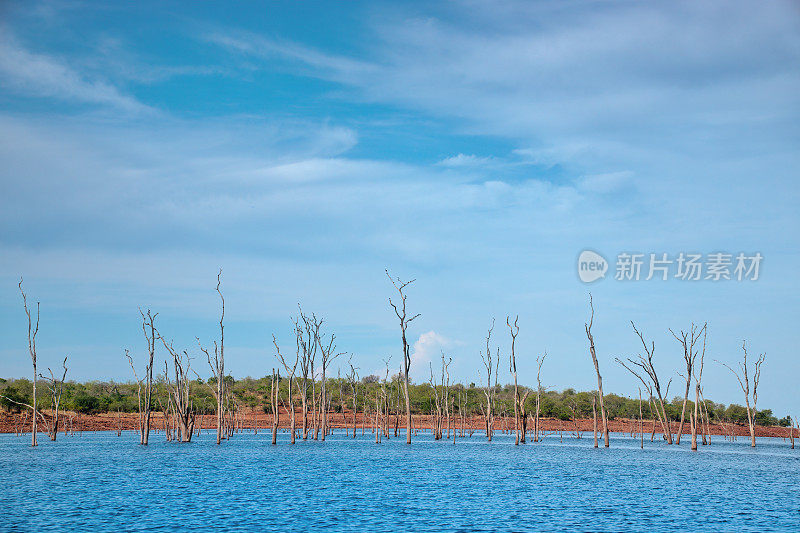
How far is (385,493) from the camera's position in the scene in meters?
25.3

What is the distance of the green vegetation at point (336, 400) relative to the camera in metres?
91.4

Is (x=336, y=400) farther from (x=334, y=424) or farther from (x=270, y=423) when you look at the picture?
(x=270, y=423)

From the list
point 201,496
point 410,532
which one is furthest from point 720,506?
point 201,496

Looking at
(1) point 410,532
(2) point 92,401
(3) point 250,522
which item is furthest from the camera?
(2) point 92,401

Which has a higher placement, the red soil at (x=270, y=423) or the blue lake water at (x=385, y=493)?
the blue lake water at (x=385, y=493)

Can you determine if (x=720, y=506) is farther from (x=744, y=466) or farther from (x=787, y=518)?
(x=744, y=466)

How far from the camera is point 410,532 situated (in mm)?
17703

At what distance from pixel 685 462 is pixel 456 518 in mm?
29229

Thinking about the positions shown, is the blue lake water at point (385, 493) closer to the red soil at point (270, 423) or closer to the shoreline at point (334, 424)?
the shoreline at point (334, 424)

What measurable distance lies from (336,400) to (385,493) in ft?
290

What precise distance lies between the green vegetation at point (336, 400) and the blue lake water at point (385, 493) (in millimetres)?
49191

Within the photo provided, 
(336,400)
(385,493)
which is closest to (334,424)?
(336,400)

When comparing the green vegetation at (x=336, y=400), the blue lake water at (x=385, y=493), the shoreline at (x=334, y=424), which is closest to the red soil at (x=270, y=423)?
the shoreline at (x=334, y=424)

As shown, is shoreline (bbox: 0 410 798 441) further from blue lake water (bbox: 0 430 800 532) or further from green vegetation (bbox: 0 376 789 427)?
blue lake water (bbox: 0 430 800 532)
